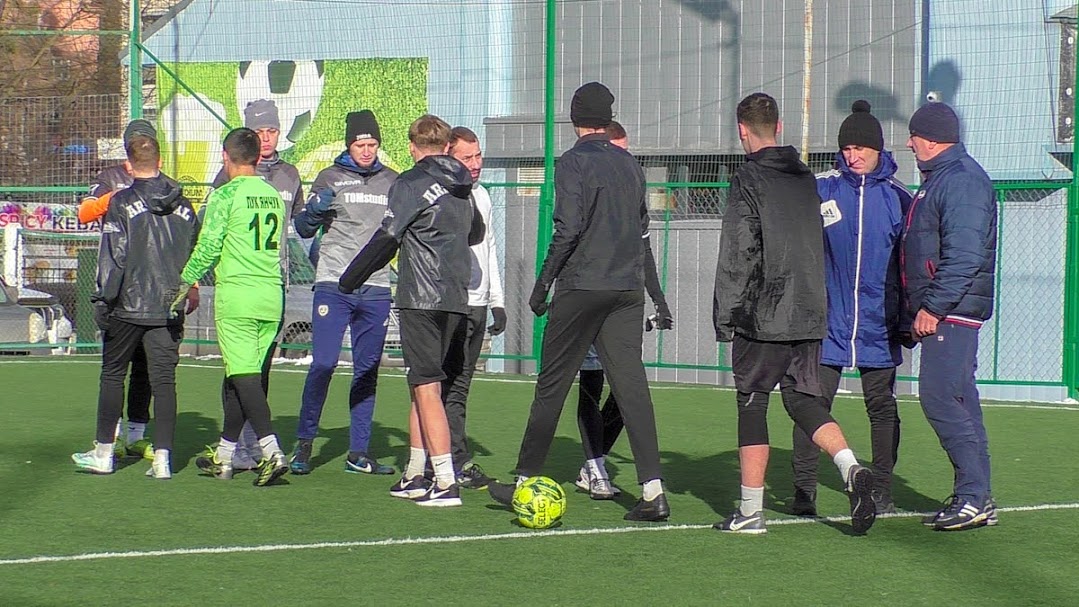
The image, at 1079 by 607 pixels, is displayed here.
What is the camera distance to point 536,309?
6926 mm

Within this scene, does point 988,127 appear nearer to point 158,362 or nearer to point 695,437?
point 695,437

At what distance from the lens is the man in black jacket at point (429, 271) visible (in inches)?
295

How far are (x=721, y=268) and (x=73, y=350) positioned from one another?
13.6m

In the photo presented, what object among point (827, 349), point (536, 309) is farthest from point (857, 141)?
point (536, 309)

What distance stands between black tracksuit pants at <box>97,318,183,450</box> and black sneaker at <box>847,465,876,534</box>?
3.93 metres

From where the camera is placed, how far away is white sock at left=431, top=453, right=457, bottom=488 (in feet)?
24.5

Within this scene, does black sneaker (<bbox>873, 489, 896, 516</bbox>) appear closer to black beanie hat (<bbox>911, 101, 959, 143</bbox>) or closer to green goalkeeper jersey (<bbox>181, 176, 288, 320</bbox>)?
black beanie hat (<bbox>911, 101, 959, 143</bbox>)

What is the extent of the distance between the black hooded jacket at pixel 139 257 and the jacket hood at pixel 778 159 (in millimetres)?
3479

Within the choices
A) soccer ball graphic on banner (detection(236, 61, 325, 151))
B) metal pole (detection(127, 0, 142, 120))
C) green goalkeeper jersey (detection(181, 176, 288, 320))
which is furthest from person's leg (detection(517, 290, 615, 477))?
soccer ball graphic on banner (detection(236, 61, 325, 151))

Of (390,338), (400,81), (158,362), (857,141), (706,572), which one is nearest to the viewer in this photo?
(706,572)

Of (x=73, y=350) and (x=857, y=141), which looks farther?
(x=73, y=350)

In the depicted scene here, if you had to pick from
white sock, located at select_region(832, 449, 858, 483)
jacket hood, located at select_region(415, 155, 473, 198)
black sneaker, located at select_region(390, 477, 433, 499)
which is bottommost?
black sneaker, located at select_region(390, 477, 433, 499)

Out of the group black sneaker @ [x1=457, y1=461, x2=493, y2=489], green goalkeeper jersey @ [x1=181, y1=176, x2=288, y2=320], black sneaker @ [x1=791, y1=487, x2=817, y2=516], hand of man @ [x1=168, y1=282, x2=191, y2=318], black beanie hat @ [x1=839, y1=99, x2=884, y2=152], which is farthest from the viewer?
black sneaker @ [x1=457, y1=461, x2=493, y2=489]

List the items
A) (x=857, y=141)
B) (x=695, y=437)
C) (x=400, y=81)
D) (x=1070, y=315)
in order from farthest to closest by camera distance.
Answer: (x=400, y=81), (x=1070, y=315), (x=695, y=437), (x=857, y=141)
